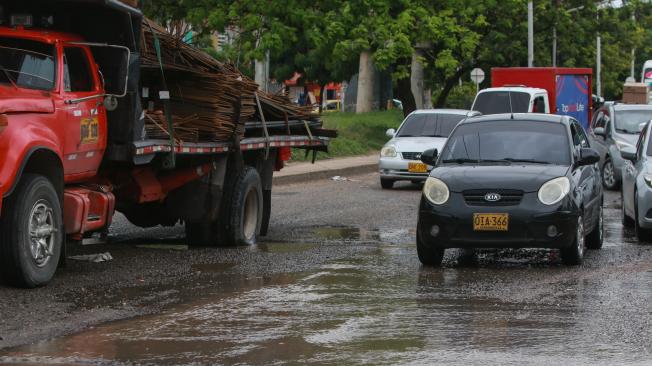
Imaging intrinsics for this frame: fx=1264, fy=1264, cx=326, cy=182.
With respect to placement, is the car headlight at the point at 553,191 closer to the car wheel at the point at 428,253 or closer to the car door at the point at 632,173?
the car wheel at the point at 428,253

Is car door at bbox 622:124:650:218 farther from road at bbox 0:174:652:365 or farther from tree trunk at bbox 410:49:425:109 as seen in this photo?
tree trunk at bbox 410:49:425:109

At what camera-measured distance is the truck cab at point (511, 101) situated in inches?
1186

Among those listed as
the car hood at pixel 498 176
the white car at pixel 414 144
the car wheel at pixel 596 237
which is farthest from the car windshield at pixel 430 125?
the car hood at pixel 498 176

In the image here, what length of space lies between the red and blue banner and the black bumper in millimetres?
21408

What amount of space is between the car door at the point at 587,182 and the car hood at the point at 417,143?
32.1 feet

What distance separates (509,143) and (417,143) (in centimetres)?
1146

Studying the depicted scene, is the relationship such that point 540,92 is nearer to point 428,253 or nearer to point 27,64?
point 428,253

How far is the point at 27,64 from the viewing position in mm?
A: 11062

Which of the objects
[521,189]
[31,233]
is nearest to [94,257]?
[31,233]

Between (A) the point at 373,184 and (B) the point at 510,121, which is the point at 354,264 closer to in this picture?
(B) the point at 510,121

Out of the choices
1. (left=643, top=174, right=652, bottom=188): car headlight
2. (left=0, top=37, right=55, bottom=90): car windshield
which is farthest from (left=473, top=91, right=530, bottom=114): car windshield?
(left=0, top=37, right=55, bottom=90): car windshield

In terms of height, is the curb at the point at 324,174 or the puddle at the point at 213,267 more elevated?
the curb at the point at 324,174

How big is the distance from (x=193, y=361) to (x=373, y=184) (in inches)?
746

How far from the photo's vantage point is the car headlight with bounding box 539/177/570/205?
12289mm
